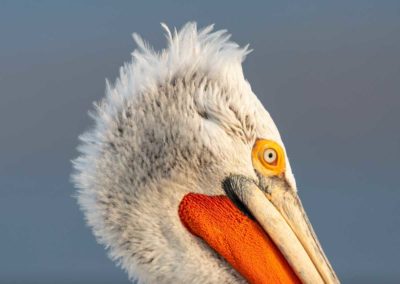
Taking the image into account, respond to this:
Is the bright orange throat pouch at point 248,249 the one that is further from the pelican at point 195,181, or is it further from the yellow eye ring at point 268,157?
the yellow eye ring at point 268,157

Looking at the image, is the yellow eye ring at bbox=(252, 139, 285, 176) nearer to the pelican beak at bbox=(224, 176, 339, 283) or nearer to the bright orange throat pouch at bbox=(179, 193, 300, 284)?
the pelican beak at bbox=(224, 176, 339, 283)

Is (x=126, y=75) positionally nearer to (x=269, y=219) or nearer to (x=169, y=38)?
(x=169, y=38)

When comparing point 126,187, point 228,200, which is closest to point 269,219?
point 228,200

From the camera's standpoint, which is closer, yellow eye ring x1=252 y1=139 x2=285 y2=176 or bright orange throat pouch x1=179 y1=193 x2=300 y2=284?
yellow eye ring x1=252 y1=139 x2=285 y2=176

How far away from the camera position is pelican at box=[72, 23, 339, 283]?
35.6 feet

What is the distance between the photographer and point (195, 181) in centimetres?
1089

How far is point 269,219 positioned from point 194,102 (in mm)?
937

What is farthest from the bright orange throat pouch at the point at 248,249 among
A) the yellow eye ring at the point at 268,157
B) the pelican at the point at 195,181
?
the yellow eye ring at the point at 268,157

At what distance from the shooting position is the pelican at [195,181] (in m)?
10.8

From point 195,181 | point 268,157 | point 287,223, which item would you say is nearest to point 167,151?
point 195,181

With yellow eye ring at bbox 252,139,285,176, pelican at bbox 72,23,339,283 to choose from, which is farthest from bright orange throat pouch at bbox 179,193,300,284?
yellow eye ring at bbox 252,139,285,176

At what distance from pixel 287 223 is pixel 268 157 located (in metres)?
0.48

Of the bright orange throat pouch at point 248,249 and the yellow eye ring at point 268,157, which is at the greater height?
the yellow eye ring at point 268,157

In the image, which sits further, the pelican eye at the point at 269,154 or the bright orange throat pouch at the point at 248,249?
the bright orange throat pouch at the point at 248,249
